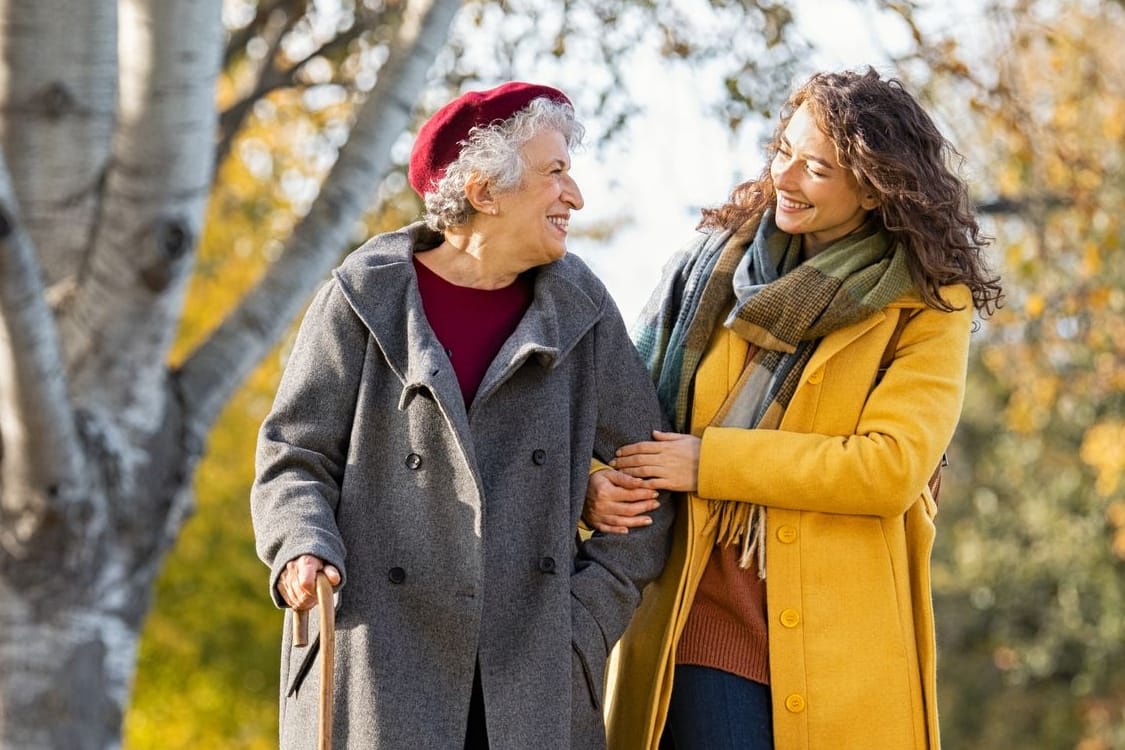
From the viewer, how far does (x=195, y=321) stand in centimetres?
1448

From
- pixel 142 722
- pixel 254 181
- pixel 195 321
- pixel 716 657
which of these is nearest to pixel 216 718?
pixel 142 722

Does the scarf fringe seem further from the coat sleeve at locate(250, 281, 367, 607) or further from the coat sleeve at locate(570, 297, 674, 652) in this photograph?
the coat sleeve at locate(250, 281, 367, 607)

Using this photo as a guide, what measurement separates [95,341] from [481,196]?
9.15ft

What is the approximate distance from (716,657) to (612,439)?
491 mm

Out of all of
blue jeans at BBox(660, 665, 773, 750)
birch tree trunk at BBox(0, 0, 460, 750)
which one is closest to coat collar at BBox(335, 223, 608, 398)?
blue jeans at BBox(660, 665, 773, 750)

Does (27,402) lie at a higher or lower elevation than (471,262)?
lower

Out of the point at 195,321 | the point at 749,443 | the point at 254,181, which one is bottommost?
the point at 195,321

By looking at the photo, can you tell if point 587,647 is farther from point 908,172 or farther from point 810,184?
point 908,172

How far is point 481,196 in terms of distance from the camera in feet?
11.5

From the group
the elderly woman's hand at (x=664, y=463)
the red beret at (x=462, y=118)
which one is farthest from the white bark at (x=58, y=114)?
the elderly woman's hand at (x=664, y=463)

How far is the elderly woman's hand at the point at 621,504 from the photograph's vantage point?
139 inches

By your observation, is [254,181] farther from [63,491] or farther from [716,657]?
[716,657]

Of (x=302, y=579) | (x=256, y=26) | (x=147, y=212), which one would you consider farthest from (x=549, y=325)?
(x=256, y=26)

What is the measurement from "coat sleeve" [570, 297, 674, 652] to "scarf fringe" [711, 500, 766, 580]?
11 cm
